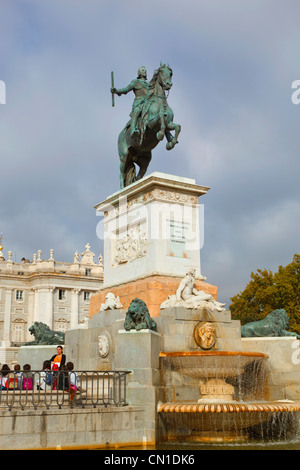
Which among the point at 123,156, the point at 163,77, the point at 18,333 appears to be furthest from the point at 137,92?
the point at 18,333

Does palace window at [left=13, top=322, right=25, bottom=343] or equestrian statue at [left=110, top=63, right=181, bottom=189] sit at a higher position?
equestrian statue at [left=110, top=63, right=181, bottom=189]

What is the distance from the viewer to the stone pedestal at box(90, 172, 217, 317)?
13.8 metres

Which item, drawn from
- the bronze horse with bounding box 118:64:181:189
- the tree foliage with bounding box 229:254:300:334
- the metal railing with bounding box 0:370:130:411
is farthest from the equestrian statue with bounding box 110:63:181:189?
the tree foliage with bounding box 229:254:300:334

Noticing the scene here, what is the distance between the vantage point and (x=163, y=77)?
50.4 ft

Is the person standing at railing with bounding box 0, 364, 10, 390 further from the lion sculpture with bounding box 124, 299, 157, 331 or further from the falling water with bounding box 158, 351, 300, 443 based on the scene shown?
the falling water with bounding box 158, 351, 300, 443

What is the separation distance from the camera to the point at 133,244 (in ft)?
48.9

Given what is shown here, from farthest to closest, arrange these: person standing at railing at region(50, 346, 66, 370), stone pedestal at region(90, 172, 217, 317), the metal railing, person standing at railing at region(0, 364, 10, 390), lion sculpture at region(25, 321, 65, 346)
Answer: lion sculpture at region(25, 321, 65, 346) → stone pedestal at region(90, 172, 217, 317) → person standing at railing at region(50, 346, 66, 370) → person standing at railing at region(0, 364, 10, 390) → the metal railing

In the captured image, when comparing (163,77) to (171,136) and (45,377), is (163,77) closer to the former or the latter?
(171,136)

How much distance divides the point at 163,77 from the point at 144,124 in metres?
1.34

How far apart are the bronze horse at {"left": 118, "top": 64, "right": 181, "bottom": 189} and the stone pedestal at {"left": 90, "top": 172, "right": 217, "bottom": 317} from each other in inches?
53.0

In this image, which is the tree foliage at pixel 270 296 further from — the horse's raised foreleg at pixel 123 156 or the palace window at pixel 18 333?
the palace window at pixel 18 333
